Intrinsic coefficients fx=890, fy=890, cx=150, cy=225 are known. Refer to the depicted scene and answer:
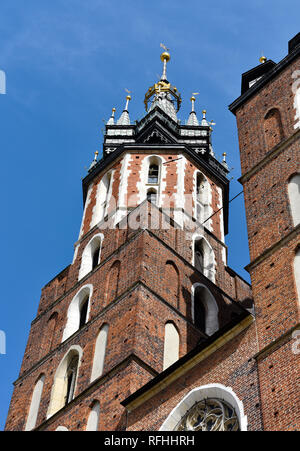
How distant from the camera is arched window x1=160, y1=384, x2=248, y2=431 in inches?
661

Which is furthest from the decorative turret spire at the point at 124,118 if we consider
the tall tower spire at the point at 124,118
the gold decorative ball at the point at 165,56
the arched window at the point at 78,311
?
the arched window at the point at 78,311

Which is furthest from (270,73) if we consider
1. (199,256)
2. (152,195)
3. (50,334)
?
(50,334)

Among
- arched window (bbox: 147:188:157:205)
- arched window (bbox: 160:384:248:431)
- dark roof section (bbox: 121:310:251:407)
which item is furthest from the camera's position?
arched window (bbox: 147:188:157:205)

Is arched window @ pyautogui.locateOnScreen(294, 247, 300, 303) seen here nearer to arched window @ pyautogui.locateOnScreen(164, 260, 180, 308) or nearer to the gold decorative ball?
arched window @ pyautogui.locateOnScreen(164, 260, 180, 308)

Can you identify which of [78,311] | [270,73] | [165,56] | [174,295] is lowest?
[174,295]

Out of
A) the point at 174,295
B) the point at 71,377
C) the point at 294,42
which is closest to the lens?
the point at 294,42

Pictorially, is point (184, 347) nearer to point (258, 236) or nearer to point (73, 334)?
point (73, 334)

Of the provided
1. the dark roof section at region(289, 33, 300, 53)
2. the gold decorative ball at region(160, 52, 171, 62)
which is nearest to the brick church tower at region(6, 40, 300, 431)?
the dark roof section at region(289, 33, 300, 53)

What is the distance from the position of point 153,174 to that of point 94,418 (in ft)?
41.0

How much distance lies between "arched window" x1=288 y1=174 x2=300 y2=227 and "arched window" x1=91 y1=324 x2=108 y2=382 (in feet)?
24.2

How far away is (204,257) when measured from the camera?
29.8 m

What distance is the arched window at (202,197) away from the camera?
1237 inches

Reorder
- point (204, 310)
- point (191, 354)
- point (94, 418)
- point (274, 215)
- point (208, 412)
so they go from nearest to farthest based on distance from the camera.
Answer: point (208, 412) < point (191, 354) < point (274, 215) < point (94, 418) < point (204, 310)

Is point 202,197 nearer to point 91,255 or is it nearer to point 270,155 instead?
point 91,255
